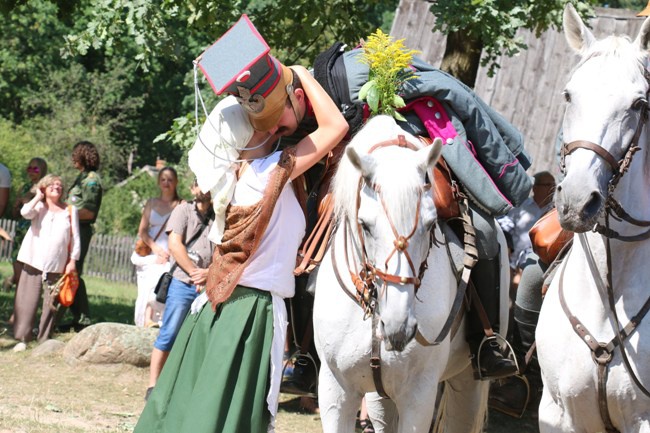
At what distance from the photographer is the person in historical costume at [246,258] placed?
4.93 metres

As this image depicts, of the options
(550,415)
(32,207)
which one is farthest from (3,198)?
(550,415)

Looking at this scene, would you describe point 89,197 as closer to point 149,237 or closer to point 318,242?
point 149,237

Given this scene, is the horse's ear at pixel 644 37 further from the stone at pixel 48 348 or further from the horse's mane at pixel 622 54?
the stone at pixel 48 348

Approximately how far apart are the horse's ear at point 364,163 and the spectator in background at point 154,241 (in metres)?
7.65

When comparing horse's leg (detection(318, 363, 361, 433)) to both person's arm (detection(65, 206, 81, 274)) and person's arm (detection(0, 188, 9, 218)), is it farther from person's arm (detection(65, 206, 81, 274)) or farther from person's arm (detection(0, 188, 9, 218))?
person's arm (detection(65, 206, 81, 274))

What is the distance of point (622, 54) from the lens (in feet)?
14.0

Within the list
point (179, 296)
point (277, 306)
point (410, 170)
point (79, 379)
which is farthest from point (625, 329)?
point (79, 379)

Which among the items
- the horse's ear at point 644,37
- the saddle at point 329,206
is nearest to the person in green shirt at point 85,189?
the saddle at point 329,206

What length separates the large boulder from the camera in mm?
11195

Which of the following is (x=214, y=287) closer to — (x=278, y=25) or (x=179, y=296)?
(x=179, y=296)

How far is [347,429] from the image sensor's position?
5.10 m

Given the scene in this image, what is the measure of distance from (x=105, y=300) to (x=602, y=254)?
617 inches

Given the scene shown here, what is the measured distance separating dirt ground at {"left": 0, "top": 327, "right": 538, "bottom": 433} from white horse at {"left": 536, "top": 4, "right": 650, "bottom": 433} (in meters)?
Answer: 4.59

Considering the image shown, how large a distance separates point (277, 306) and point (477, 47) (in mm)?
7117
